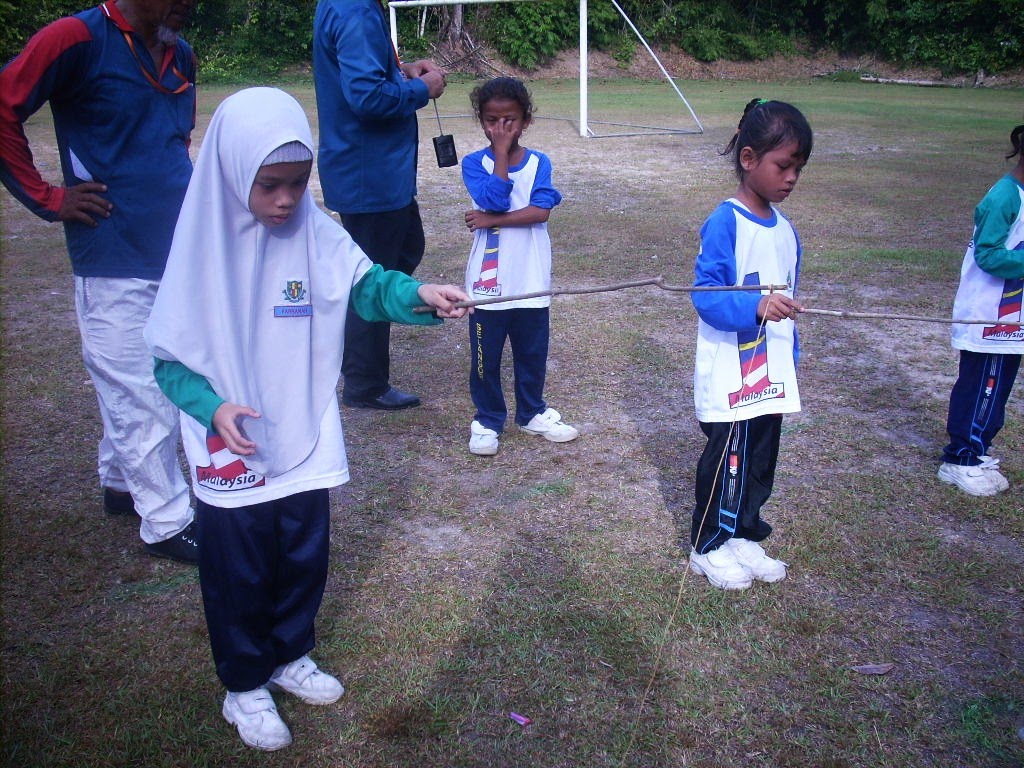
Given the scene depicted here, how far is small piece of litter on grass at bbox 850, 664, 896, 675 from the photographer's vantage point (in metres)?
2.63

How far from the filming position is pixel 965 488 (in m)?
3.71

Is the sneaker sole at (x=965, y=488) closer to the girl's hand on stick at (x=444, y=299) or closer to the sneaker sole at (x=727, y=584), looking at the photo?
the sneaker sole at (x=727, y=584)

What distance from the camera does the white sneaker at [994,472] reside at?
3.70 m

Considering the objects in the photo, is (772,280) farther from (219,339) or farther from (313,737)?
(313,737)

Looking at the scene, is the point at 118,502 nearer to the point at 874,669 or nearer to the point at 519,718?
the point at 519,718

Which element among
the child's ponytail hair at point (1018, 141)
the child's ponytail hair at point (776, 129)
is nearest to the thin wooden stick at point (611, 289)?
the child's ponytail hair at point (776, 129)

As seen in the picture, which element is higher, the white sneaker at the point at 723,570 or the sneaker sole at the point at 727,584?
the white sneaker at the point at 723,570

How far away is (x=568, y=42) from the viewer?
2884cm

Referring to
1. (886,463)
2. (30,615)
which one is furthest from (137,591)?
(886,463)

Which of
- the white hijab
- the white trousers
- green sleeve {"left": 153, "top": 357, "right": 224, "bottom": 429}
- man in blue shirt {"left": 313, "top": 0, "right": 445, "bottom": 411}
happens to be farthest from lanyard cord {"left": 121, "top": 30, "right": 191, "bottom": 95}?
green sleeve {"left": 153, "top": 357, "right": 224, "bottom": 429}

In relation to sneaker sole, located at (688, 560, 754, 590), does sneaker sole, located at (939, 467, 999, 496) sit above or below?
below

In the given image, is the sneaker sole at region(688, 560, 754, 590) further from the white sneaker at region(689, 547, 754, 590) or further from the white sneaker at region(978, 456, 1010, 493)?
the white sneaker at region(978, 456, 1010, 493)

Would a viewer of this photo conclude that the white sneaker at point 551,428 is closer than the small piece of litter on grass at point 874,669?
No

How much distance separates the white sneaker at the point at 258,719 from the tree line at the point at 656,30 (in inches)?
984
